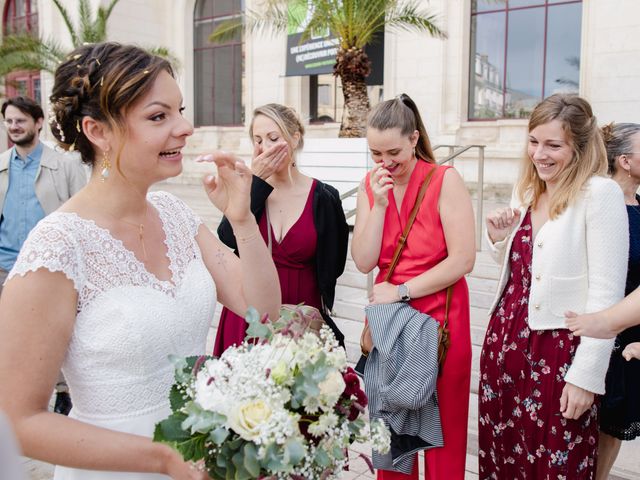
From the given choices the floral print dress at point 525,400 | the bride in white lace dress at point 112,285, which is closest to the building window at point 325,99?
the floral print dress at point 525,400


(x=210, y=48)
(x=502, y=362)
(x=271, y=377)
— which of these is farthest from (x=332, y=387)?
(x=210, y=48)

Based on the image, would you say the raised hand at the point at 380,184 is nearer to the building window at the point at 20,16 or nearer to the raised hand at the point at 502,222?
the raised hand at the point at 502,222

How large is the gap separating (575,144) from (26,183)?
396cm

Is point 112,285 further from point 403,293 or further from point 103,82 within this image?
point 403,293

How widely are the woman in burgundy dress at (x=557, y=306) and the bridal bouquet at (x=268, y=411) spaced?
1.22 meters

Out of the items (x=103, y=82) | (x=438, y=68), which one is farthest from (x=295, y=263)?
(x=438, y=68)

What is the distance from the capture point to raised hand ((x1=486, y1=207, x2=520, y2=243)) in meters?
2.63

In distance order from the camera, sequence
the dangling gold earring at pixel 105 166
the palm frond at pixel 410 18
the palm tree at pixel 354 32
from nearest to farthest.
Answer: the dangling gold earring at pixel 105 166
the palm tree at pixel 354 32
the palm frond at pixel 410 18

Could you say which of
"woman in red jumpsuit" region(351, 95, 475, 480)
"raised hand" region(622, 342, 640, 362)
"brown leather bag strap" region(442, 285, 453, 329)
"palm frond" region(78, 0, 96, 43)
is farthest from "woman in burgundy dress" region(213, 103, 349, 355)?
"palm frond" region(78, 0, 96, 43)

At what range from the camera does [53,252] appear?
1.52 metres

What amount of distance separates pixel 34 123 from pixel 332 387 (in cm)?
445

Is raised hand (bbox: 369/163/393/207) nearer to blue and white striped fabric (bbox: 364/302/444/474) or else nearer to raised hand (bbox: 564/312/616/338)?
blue and white striped fabric (bbox: 364/302/444/474)

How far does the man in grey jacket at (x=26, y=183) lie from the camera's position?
179 inches

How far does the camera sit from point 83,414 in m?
1.66
